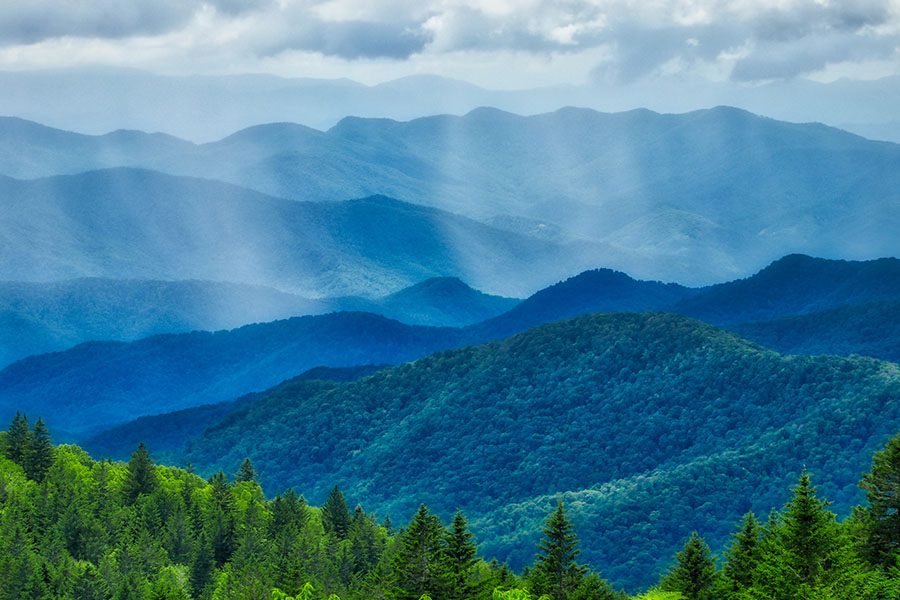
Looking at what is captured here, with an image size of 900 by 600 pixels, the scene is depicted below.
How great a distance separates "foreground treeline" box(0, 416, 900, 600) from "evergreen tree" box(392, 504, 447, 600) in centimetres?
5

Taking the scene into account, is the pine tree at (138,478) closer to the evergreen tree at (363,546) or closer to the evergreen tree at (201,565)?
the evergreen tree at (201,565)

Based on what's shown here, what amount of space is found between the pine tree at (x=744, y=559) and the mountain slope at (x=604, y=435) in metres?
75.0

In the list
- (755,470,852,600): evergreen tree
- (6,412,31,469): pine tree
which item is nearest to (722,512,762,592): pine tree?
(755,470,852,600): evergreen tree

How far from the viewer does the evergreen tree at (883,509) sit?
52969 millimetres

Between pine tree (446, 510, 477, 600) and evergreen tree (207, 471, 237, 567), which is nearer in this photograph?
pine tree (446, 510, 477, 600)

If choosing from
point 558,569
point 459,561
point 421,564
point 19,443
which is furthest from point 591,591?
point 19,443

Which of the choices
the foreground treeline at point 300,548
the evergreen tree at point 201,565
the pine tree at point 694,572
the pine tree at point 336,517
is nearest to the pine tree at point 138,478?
the foreground treeline at point 300,548

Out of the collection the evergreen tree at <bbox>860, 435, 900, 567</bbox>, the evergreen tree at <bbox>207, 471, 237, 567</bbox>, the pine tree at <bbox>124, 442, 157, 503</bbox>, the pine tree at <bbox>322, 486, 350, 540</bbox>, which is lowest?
the evergreen tree at <bbox>860, 435, 900, 567</bbox>

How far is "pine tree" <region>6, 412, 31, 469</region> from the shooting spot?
106 metres

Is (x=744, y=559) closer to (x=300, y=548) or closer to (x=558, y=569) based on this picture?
(x=558, y=569)

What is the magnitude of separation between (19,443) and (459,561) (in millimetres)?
61564

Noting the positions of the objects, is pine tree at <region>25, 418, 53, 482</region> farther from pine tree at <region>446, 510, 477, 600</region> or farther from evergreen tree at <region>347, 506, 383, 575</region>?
pine tree at <region>446, 510, 477, 600</region>

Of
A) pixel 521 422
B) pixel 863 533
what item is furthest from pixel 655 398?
pixel 863 533

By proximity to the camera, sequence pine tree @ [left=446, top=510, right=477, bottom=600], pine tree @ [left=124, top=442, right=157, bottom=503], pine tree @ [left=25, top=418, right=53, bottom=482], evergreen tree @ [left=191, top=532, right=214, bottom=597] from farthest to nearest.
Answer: pine tree @ [left=25, top=418, right=53, bottom=482] < pine tree @ [left=124, top=442, right=157, bottom=503] < evergreen tree @ [left=191, top=532, right=214, bottom=597] < pine tree @ [left=446, top=510, right=477, bottom=600]
